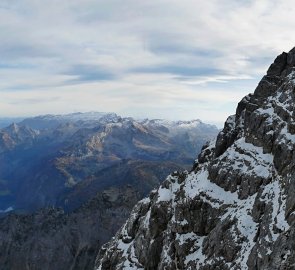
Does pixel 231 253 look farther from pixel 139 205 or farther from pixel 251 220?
pixel 139 205

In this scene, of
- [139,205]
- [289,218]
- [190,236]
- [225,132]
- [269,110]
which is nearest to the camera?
[289,218]

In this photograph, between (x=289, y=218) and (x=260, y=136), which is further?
(x=260, y=136)

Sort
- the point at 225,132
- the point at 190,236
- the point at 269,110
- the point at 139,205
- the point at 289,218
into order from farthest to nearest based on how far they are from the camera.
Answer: the point at 139,205, the point at 225,132, the point at 269,110, the point at 190,236, the point at 289,218

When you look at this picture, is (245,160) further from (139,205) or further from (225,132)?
(139,205)

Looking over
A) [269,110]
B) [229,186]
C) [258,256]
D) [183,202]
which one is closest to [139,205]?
[183,202]

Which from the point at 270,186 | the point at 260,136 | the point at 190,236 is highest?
the point at 260,136

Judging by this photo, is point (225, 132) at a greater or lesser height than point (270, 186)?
greater
